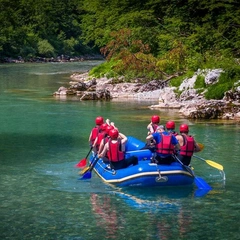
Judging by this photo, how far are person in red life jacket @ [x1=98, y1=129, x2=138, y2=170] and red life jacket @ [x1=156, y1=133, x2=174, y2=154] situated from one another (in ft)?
2.39

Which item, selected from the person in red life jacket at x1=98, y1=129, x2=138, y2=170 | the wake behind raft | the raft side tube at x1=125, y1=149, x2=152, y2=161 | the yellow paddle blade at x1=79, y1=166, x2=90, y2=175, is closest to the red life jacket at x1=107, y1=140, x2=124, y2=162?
the person in red life jacket at x1=98, y1=129, x2=138, y2=170

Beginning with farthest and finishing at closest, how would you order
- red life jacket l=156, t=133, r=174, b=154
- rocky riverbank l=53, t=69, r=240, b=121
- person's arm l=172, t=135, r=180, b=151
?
rocky riverbank l=53, t=69, r=240, b=121
person's arm l=172, t=135, r=180, b=151
red life jacket l=156, t=133, r=174, b=154

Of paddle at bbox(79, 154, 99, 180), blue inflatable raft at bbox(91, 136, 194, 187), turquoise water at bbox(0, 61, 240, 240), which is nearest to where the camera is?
turquoise water at bbox(0, 61, 240, 240)

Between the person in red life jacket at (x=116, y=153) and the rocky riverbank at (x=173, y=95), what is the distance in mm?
10868

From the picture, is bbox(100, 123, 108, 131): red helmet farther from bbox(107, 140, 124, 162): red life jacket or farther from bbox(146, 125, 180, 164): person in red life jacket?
bbox(146, 125, 180, 164): person in red life jacket

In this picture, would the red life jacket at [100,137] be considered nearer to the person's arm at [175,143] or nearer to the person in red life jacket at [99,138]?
the person in red life jacket at [99,138]

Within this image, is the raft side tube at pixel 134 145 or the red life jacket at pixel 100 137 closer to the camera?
the red life jacket at pixel 100 137

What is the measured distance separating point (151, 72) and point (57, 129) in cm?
1322

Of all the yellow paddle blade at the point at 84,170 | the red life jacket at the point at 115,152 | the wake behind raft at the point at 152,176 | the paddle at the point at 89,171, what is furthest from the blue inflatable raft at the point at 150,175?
the yellow paddle blade at the point at 84,170

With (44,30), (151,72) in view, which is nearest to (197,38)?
(151,72)

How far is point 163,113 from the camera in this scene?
1012 inches

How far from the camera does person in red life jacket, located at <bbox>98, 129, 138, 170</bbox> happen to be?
1323 centimetres

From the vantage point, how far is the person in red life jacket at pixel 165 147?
12961mm

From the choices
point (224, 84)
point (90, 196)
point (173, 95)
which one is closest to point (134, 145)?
point (90, 196)
